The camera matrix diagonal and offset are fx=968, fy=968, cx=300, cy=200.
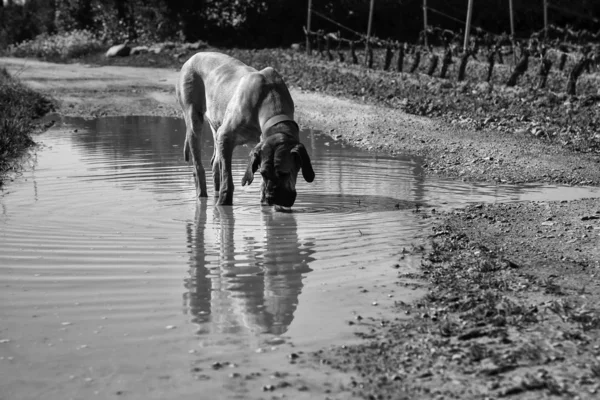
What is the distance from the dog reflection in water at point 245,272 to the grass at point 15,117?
13.1ft

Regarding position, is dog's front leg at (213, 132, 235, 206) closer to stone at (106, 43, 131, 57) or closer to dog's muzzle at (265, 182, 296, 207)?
dog's muzzle at (265, 182, 296, 207)

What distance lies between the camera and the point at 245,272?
713 centimetres

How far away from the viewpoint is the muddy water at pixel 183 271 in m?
5.14

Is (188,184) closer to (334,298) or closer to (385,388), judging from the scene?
(334,298)

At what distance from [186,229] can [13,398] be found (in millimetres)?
4174

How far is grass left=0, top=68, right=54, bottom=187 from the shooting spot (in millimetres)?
13492

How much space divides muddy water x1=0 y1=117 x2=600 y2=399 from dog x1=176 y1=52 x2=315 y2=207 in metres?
0.32

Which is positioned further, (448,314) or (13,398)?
(448,314)

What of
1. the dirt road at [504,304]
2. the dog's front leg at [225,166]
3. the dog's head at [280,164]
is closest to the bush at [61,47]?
the dirt road at [504,304]

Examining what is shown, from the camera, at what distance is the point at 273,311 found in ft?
20.0

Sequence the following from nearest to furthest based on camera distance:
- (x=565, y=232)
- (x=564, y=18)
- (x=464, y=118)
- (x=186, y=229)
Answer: (x=565, y=232)
(x=186, y=229)
(x=464, y=118)
(x=564, y=18)

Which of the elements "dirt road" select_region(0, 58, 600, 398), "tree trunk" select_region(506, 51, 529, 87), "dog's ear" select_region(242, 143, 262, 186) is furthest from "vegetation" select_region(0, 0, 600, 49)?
"dog's ear" select_region(242, 143, 262, 186)

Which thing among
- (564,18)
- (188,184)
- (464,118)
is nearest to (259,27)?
(564,18)

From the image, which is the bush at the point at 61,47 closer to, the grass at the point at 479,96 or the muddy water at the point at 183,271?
the grass at the point at 479,96
